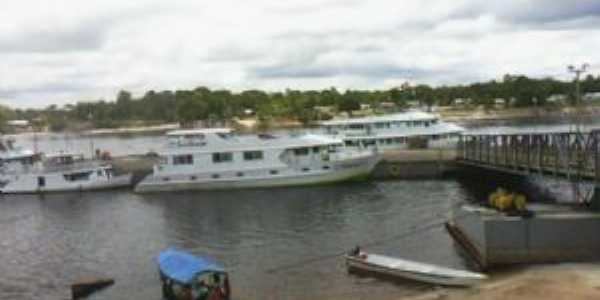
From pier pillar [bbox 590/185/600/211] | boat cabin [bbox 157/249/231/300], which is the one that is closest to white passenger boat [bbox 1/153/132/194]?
boat cabin [bbox 157/249/231/300]

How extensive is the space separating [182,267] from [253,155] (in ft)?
143

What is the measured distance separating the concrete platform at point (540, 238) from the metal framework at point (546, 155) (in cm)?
425

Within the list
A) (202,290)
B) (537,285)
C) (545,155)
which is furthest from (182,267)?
(545,155)

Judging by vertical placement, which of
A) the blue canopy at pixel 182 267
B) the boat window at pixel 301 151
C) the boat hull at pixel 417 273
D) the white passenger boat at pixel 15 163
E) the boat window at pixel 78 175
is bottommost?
the boat hull at pixel 417 273

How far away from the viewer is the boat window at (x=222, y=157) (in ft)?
257

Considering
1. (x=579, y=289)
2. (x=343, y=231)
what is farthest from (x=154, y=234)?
(x=579, y=289)

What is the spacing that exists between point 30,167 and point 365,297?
64.1m

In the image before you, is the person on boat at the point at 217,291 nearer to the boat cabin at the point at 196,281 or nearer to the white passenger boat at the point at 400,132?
the boat cabin at the point at 196,281

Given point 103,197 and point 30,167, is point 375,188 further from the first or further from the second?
point 30,167

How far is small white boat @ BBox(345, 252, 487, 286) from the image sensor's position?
34.0 metres

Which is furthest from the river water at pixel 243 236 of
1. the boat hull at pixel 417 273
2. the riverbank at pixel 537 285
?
the riverbank at pixel 537 285

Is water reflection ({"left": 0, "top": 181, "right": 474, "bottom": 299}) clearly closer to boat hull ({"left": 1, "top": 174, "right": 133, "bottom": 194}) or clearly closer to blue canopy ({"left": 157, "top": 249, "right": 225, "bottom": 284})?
blue canopy ({"left": 157, "top": 249, "right": 225, "bottom": 284})

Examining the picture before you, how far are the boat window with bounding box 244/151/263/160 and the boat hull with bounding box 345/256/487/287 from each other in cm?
3885

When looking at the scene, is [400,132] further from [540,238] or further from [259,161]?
[540,238]
